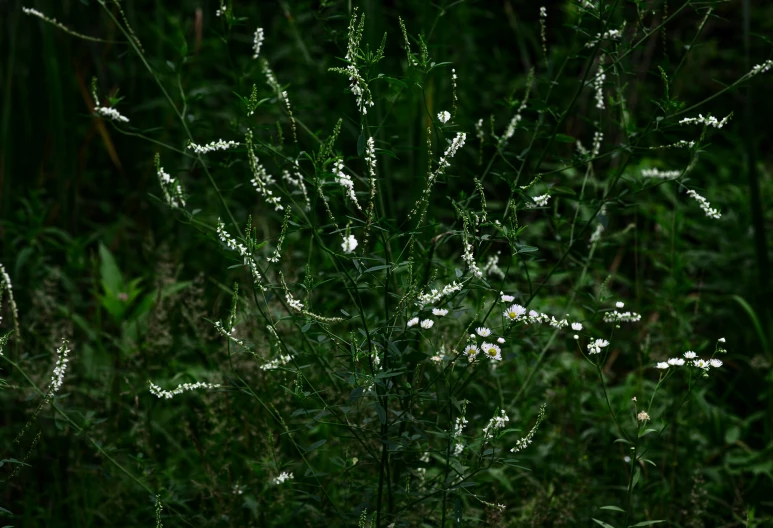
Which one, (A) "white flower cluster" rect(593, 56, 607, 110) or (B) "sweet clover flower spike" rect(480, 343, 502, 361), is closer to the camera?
(B) "sweet clover flower spike" rect(480, 343, 502, 361)

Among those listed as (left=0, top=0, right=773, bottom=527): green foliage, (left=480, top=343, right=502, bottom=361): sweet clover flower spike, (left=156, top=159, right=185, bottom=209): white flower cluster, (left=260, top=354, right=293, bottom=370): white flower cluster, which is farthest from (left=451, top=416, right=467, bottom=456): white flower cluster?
(left=156, top=159, right=185, bottom=209): white flower cluster

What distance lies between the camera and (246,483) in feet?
7.27

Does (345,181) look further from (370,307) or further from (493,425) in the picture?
(370,307)

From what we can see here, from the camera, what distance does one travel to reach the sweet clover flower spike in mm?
1640

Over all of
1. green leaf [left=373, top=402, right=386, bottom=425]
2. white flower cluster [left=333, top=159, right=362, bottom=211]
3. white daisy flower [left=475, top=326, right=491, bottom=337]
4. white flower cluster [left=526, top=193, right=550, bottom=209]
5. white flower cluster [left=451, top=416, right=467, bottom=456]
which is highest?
white flower cluster [left=526, top=193, right=550, bottom=209]

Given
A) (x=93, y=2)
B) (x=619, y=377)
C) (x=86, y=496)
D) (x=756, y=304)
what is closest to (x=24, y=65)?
(x=93, y=2)

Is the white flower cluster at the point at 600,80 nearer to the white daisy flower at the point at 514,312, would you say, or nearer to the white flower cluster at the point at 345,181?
the white daisy flower at the point at 514,312

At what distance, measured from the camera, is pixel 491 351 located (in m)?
1.73

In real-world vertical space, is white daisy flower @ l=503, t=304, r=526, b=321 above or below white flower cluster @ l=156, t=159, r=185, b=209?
below

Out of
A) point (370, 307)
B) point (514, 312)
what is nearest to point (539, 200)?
point (514, 312)

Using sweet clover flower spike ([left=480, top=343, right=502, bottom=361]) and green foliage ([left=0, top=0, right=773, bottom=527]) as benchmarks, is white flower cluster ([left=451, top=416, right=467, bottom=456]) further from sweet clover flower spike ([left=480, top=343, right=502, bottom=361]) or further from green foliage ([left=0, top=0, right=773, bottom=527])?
sweet clover flower spike ([left=480, top=343, right=502, bottom=361])

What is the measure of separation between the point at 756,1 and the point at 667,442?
3.36m

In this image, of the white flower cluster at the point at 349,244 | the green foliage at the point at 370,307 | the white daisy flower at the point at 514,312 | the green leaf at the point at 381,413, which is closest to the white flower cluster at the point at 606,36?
the green foliage at the point at 370,307

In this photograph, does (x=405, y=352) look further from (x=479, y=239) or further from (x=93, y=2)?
(x=93, y=2)
